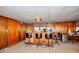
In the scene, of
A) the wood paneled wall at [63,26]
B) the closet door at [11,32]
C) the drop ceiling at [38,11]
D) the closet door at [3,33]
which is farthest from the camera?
the wood paneled wall at [63,26]

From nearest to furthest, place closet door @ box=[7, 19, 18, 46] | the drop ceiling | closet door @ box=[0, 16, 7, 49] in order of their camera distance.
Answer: the drop ceiling < closet door @ box=[0, 16, 7, 49] < closet door @ box=[7, 19, 18, 46]

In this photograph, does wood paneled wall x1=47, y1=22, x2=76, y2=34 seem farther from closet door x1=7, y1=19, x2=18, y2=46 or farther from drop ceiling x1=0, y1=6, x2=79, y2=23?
closet door x1=7, y1=19, x2=18, y2=46

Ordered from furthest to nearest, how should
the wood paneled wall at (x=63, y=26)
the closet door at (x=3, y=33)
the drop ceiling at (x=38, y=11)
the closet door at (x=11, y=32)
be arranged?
the wood paneled wall at (x=63, y=26) → the closet door at (x=11, y=32) → the closet door at (x=3, y=33) → the drop ceiling at (x=38, y=11)

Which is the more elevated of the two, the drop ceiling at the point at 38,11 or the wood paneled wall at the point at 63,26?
the drop ceiling at the point at 38,11

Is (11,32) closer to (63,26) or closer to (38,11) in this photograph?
(38,11)

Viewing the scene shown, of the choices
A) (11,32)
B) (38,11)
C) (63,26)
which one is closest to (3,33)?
(11,32)

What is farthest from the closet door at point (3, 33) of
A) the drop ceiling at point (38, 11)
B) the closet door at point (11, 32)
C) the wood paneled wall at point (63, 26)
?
the wood paneled wall at point (63, 26)

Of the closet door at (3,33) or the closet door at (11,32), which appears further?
the closet door at (11,32)

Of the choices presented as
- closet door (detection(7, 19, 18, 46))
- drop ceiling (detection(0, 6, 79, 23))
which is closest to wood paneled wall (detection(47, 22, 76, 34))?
drop ceiling (detection(0, 6, 79, 23))

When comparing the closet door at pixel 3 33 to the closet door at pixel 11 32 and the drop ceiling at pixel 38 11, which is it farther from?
the closet door at pixel 11 32

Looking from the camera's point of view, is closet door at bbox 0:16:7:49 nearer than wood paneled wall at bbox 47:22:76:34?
Yes

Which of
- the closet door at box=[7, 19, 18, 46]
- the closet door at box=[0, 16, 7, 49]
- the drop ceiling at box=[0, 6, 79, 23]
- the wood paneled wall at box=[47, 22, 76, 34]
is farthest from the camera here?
the wood paneled wall at box=[47, 22, 76, 34]
